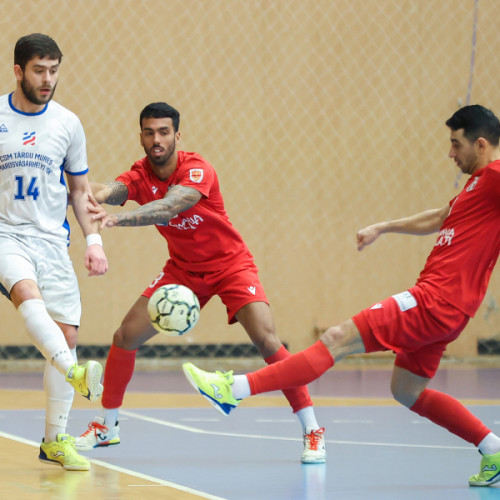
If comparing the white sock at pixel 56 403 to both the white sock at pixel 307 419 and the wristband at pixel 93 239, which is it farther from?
the white sock at pixel 307 419

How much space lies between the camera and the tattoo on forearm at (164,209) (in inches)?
188

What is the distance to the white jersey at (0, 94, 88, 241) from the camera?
443cm

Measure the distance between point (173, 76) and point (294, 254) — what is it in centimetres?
211

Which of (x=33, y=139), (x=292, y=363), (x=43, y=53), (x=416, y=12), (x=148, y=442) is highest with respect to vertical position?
(x=416, y=12)

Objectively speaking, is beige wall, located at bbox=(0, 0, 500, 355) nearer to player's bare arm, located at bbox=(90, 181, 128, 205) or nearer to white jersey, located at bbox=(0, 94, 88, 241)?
player's bare arm, located at bbox=(90, 181, 128, 205)

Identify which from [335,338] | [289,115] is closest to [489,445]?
[335,338]

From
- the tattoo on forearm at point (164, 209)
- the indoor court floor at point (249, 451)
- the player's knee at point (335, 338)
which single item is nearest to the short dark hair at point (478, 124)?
the player's knee at point (335, 338)

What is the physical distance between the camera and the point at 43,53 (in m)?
4.34

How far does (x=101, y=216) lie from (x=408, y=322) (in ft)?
4.73

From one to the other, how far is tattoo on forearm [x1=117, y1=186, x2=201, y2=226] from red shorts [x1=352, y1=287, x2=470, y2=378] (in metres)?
1.17

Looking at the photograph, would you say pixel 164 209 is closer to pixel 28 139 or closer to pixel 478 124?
pixel 28 139

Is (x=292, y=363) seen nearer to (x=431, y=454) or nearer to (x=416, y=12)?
(x=431, y=454)

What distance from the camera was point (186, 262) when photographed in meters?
5.30

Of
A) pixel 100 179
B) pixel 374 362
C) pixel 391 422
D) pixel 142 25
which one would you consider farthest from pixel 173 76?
pixel 391 422
